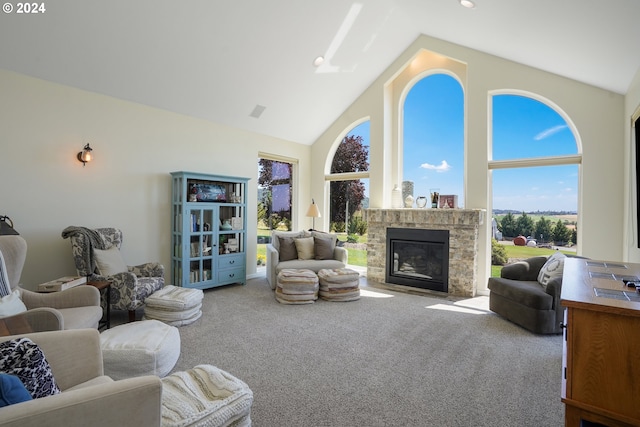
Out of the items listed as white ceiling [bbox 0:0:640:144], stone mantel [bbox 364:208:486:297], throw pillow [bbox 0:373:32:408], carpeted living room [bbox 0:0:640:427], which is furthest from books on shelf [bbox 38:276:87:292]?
stone mantel [bbox 364:208:486:297]

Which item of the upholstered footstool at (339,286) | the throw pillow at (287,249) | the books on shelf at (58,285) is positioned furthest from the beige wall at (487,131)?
the books on shelf at (58,285)

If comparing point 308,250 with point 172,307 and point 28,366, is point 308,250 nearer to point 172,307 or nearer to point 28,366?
point 172,307

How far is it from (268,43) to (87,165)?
2.82 metres

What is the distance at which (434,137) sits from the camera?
19.0 ft

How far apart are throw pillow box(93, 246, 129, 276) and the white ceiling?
2.06 m

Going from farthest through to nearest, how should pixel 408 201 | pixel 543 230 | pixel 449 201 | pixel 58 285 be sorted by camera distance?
pixel 408 201 → pixel 449 201 → pixel 543 230 → pixel 58 285

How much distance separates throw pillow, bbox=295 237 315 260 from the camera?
218 inches

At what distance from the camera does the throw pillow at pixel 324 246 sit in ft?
18.2

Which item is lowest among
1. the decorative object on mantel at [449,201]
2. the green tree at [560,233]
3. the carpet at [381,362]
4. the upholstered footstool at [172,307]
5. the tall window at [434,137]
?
the carpet at [381,362]

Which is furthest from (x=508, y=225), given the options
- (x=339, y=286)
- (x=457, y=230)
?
(x=339, y=286)

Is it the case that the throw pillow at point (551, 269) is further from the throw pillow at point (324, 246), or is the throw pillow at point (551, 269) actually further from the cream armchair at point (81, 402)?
the cream armchair at point (81, 402)

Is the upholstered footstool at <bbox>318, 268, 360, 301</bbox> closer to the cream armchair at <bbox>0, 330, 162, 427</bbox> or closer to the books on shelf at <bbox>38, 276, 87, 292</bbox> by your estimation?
the books on shelf at <bbox>38, 276, 87, 292</bbox>

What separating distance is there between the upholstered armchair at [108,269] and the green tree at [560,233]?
18.1 feet

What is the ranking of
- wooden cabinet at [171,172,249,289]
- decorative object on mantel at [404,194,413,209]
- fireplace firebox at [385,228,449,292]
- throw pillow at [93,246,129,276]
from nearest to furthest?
throw pillow at [93,246,129,276] < wooden cabinet at [171,172,249,289] < fireplace firebox at [385,228,449,292] < decorative object on mantel at [404,194,413,209]
